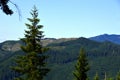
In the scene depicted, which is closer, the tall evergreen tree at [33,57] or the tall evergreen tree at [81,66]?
the tall evergreen tree at [33,57]

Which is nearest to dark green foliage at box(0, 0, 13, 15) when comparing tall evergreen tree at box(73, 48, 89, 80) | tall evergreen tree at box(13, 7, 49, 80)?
tall evergreen tree at box(13, 7, 49, 80)

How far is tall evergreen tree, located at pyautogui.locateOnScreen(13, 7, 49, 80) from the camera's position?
36.7 metres

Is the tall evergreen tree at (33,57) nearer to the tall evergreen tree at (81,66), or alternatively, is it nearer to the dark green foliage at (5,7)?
the tall evergreen tree at (81,66)

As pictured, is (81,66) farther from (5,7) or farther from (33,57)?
(5,7)

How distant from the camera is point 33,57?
36.5 m

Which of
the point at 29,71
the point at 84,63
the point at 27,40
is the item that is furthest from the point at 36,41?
the point at 84,63

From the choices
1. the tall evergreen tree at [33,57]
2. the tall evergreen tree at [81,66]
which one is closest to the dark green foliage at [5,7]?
the tall evergreen tree at [33,57]

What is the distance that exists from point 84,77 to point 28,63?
35.2 ft

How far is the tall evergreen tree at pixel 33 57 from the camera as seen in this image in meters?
36.7

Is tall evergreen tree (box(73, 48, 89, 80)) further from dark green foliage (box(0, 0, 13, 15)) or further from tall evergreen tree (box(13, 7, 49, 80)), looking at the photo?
dark green foliage (box(0, 0, 13, 15))

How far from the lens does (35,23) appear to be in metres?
38.7

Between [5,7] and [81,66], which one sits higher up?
[5,7]

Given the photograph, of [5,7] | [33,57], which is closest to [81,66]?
[33,57]

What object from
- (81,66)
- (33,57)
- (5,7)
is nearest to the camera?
(5,7)
